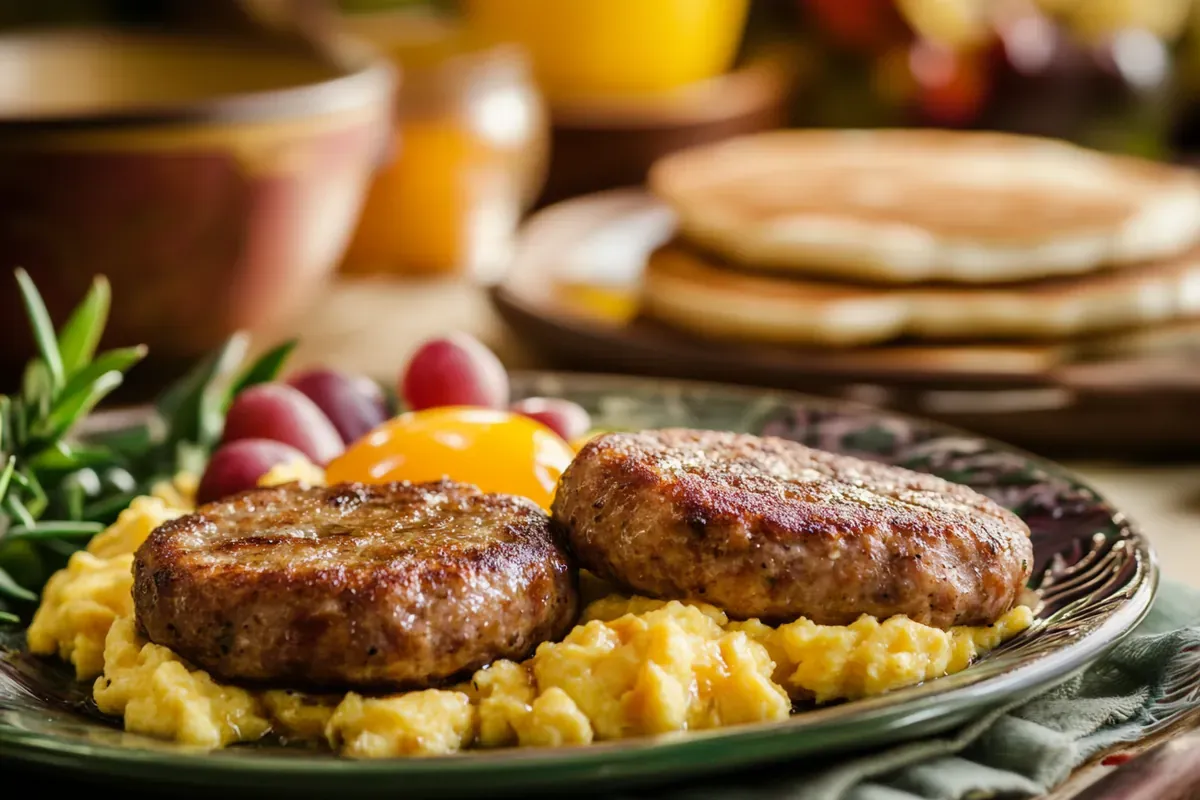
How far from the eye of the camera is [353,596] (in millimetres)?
1997

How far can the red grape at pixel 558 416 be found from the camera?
324 centimetres

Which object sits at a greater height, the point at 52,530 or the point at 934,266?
the point at 934,266

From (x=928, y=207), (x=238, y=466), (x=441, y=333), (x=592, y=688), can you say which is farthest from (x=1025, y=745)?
(x=441, y=333)

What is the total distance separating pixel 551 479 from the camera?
9.29 ft

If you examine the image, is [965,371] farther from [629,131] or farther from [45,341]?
[629,131]

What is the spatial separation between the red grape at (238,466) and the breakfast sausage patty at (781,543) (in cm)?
81

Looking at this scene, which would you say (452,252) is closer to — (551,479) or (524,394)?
(524,394)

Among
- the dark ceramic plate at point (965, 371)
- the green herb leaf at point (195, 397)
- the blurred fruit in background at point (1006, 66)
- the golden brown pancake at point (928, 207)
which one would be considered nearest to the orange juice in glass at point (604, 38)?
the blurred fruit in background at point (1006, 66)

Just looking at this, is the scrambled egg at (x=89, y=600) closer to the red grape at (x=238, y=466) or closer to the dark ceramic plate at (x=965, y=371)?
the red grape at (x=238, y=466)

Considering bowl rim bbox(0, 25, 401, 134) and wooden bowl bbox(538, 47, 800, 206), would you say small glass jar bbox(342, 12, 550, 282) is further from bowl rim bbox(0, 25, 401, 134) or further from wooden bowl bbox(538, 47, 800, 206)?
wooden bowl bbox(538, 47, 800, 206)

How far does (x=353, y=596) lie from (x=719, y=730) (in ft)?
1.69

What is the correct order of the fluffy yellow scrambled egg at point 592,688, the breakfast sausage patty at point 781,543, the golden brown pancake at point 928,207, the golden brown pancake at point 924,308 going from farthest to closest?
the golden brown pancake at point 928,207
the golden brown pancake at point 924,308
the breakfast sausage patty at point 781,543
the fluffy yellow scrambled egg at point 592,688

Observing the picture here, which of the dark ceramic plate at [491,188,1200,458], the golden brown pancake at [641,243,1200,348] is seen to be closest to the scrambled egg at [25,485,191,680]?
the dark ceramic plate at [491,188,1200,458]

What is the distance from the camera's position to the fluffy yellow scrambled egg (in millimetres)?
1942
